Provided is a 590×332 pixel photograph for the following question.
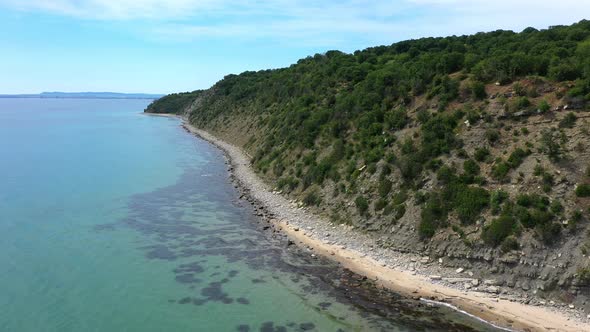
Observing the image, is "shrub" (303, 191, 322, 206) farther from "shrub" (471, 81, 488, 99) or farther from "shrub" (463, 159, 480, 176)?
"shrub" (471, 81, 488, 99)

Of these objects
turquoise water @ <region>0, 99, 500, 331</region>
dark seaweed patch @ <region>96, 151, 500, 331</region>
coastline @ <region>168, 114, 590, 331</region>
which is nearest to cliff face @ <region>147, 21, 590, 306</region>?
coastline @ <region>168, 114, 590, 331</region>

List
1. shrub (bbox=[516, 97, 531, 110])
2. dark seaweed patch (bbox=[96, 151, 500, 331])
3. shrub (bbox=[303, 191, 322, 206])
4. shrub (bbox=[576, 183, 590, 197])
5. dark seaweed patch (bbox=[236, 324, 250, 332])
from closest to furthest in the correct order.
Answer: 1. dark seaweed patch (bbox=[236, 324, 250, 332])
2. dark seaweed patch (bbox=[96, 151, 500, 331])
3. shrub (bbox=[576, 183, 590, 197])
4. shrub (bbox=[516, 97, 531, 110])
5. shrub (bbox=[303, 191, 322, 206])

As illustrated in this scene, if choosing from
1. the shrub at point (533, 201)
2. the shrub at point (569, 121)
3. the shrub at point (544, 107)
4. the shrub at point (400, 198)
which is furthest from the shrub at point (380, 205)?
the shrub at point (569, 121)

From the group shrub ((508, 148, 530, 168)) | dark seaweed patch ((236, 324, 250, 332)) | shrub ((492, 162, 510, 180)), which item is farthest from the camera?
shrub ((508, 148, 530, 168))

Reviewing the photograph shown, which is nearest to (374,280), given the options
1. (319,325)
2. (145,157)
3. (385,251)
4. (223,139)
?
(385,251)

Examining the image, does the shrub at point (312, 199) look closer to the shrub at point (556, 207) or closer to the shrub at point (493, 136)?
the shrub at point (493, 136)

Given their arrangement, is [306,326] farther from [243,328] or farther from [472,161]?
[472,161]
